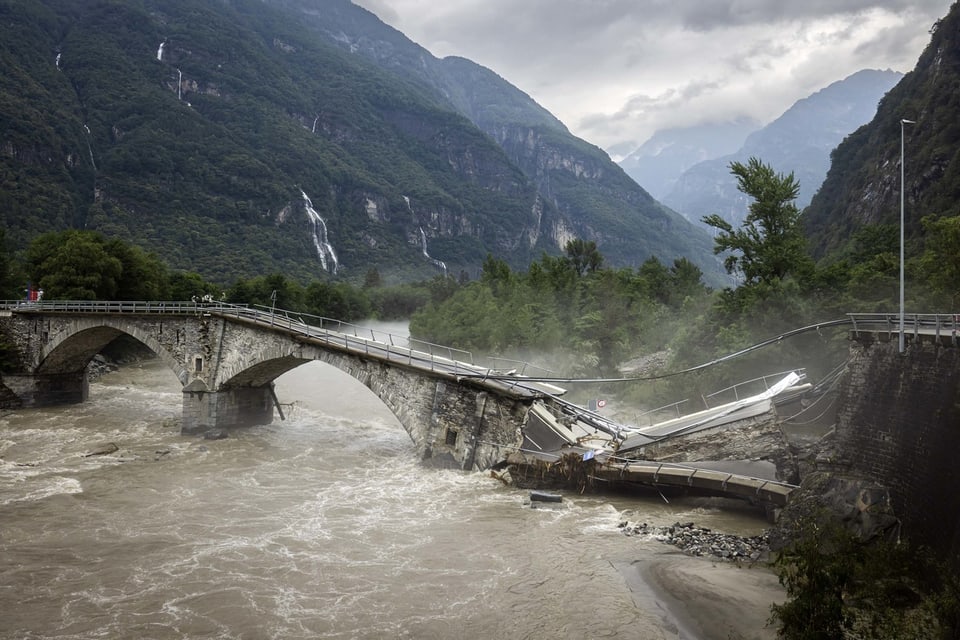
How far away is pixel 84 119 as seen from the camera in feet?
551

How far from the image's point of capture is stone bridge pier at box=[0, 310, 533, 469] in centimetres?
2552

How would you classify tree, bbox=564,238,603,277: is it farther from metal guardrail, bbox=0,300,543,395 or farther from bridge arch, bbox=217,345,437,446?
bridge arch, bbox=217,345,437,446

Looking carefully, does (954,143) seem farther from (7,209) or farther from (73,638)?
(7,209)

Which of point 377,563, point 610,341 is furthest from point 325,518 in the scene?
point 610,341

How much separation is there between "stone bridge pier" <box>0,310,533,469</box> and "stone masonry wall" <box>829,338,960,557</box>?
11.3m

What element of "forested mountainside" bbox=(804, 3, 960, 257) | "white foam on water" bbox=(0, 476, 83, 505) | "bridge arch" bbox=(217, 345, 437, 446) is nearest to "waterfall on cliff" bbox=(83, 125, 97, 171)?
"bridge arch" bbox=(217, 345, 437, 446)

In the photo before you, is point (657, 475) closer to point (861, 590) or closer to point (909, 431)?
point (909, 431)

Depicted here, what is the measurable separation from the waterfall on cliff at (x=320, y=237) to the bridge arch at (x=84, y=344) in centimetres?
12089

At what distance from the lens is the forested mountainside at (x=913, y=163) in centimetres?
5906

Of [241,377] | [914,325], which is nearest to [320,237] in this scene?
[241,377]

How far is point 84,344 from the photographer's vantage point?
44.1 m

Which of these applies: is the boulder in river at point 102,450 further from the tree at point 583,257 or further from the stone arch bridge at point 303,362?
the tree at point 583,257

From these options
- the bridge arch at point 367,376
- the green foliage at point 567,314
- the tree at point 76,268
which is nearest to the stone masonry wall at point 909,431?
the bridge arch at point 367,376

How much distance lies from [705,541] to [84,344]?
Result: 1752 inches
